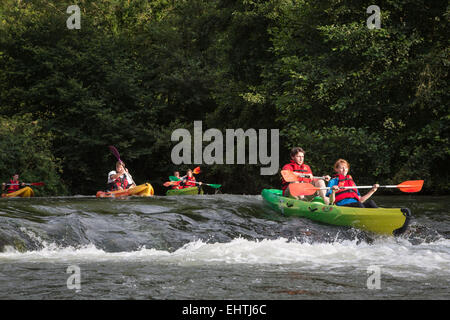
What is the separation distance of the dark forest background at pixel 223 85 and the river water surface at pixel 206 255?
499 centimetres

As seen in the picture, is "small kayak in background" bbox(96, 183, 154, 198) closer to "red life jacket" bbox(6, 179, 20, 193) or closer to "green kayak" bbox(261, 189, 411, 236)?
"green kayak" bbox(261, 189, 411, 236)

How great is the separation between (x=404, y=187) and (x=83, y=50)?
19.9 meters

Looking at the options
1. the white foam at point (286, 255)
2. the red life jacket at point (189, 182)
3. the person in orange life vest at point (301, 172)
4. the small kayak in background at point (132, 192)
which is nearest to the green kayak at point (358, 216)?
the white foam at point (286, 255)

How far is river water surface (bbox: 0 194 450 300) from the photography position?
5672 mm

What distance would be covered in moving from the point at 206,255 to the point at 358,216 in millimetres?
2767

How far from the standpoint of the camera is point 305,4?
66.0ft

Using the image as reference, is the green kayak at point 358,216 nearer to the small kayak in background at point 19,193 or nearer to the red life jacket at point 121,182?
the red life jacket at point 121,182

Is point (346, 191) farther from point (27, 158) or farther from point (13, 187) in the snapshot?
point (27, 158)

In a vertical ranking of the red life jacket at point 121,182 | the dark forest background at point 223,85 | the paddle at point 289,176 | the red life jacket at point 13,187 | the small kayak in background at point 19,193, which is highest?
the dark forest background at point 223,85

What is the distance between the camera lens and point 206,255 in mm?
7863

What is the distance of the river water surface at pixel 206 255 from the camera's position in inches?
223

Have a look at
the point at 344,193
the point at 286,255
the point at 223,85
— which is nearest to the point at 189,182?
the point at 223,85
